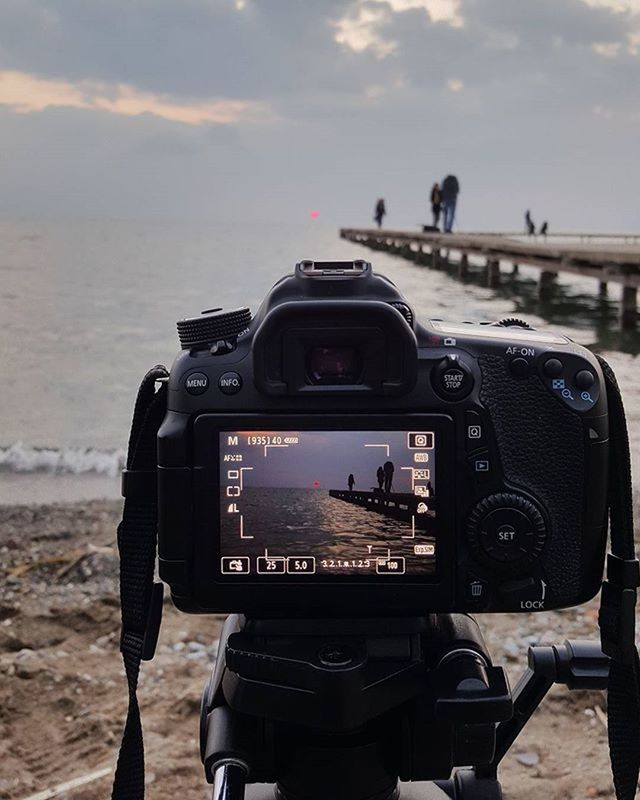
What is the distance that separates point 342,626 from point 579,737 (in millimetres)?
1760

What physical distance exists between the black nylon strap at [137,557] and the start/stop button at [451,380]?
0.42 metres

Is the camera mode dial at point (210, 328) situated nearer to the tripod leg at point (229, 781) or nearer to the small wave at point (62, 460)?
the tripod leg at point (229, 781)

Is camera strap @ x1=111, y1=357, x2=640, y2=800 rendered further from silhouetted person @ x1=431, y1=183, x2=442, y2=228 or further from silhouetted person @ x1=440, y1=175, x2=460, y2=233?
silhouetted person @ x1=431, y1=183, x2=442, y2=228

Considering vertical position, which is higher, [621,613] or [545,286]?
[621,613]

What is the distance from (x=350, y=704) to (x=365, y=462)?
34cm

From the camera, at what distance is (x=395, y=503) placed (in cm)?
138

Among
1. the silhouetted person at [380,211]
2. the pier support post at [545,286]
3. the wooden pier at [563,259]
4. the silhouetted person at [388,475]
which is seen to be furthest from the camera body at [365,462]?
the silhouetted person at [380,211]

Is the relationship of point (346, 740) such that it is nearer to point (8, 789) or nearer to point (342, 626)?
point (342, 626)

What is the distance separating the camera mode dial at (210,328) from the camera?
4.69ft

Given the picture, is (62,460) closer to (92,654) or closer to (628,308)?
(92,654)

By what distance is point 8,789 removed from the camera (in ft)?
8.73

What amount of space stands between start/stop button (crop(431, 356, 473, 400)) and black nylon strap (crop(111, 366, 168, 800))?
1.39 feet

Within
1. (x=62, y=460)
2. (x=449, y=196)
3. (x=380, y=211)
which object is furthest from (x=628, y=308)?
(x=380, y=211)

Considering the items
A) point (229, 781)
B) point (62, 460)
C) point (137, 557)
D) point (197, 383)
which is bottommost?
point (62, 460)
